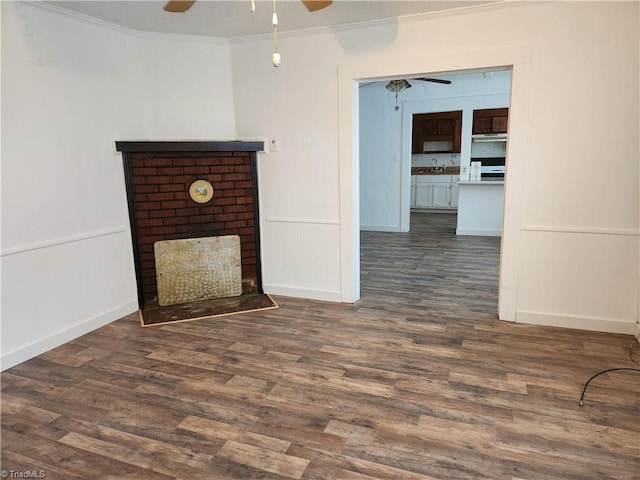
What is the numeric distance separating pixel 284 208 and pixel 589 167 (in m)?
2.49

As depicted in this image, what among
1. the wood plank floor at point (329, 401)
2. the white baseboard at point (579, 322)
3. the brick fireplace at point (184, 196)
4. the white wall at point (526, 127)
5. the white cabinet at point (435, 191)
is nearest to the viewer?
the wood plank floor at point (329, 401)

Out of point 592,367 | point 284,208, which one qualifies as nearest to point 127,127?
point 284,208

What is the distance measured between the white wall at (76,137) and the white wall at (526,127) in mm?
566

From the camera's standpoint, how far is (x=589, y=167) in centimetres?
287

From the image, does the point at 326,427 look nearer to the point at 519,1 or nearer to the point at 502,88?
the point at 519,1

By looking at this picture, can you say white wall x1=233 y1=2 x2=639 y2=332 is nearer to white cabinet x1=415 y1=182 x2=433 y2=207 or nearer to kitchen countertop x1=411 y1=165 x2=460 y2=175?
white cabinet x1=415 y1=182 x2=433 y2=207

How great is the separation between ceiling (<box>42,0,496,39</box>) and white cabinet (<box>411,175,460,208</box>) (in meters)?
6.48

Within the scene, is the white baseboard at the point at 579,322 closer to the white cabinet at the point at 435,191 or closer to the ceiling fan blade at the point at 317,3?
the ceiling fan blade at the point at 317,3

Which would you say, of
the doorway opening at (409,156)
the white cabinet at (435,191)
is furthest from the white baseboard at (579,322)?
the white cabinet at (435,191)

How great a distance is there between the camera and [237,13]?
10.0 ft

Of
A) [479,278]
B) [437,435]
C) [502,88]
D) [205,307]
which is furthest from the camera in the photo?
[502,88]

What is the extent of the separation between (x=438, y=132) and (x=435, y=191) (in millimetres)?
1326

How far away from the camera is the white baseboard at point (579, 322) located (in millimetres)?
2955

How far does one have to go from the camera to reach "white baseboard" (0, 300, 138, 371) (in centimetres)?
268
